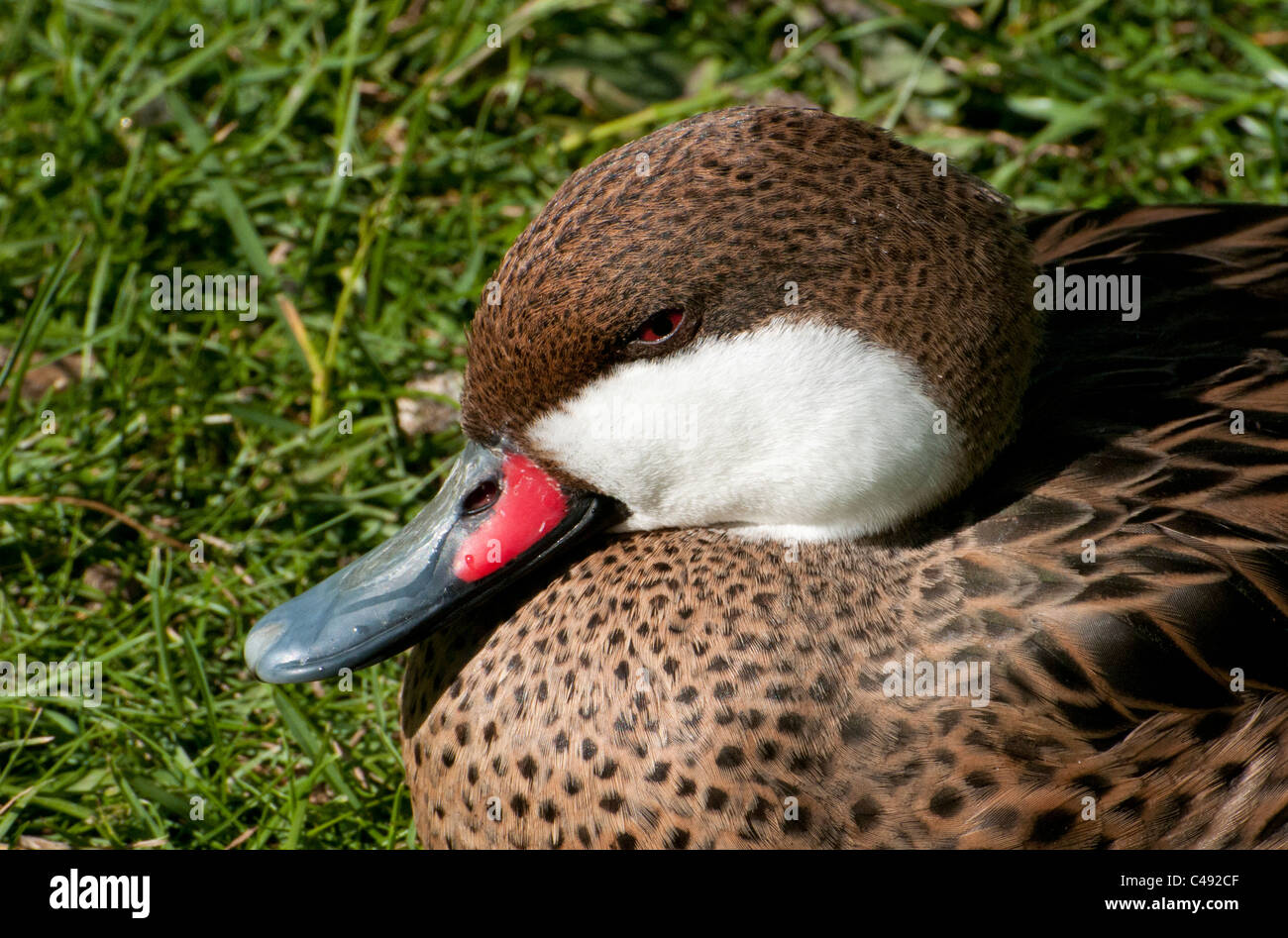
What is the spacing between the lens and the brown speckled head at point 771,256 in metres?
2.24

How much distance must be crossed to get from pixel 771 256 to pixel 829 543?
51 cm

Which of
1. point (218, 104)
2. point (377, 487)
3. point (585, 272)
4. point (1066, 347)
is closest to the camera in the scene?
point (585, 272)

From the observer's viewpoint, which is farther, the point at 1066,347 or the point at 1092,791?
the point at 1066,347

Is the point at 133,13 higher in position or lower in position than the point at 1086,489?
higher

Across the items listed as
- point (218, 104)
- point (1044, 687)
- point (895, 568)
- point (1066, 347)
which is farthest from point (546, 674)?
point (218, 104)

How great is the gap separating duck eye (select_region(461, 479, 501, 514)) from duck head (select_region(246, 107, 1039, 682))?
75mm

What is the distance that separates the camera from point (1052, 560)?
2.37m

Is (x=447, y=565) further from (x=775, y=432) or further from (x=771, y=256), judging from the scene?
(x=771, y=256)

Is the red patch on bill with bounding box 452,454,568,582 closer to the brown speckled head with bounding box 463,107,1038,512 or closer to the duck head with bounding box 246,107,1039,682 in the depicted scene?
the duck head with bounding box 246,107,1039,682

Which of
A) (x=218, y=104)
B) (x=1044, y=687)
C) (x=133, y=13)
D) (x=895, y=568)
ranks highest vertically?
(x=133, y=13)

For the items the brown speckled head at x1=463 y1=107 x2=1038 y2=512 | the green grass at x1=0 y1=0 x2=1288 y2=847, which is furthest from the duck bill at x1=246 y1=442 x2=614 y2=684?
the green grass at x1=0 y1=0 x2=1288 y2=847

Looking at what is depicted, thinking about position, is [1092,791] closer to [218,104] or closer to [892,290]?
[892,290]

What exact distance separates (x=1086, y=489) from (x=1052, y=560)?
0.46 feet

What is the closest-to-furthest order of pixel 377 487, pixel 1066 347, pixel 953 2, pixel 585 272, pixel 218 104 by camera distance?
pixel 585 272, pixel 1066 347, pixel 377 487, pixel 218 104, pixel 953 2
